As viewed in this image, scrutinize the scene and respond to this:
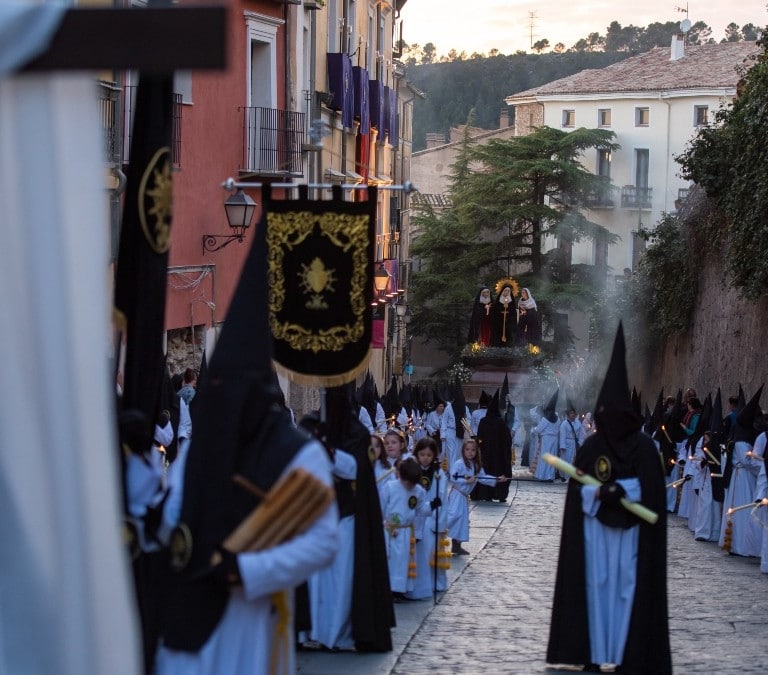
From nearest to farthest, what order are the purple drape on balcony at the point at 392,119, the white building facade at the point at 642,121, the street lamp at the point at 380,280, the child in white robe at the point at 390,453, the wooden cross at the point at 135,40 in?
the wooden cross at the point at 135,40 < the child in white robe at the point at 390,453 < the street lamp at the point at 380,280 < the purple drape on balcony at the point at 392,119 < the white building facade at the point at 642,121

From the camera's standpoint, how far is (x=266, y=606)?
5809 mm

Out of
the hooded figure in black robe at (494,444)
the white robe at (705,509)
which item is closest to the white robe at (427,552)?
the white robe at (705,509)

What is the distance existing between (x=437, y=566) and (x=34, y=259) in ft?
36.3

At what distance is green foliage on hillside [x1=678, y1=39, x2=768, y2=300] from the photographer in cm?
2536

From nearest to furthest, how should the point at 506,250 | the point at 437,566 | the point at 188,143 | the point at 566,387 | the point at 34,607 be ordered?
the point at 34,607 → the point at 437,566 → the point at 188,143 → the point at 566,387 → the point at 506,250

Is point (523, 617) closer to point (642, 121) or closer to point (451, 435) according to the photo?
point (451, 435)

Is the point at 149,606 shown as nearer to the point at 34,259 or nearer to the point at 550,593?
the point at 34,259

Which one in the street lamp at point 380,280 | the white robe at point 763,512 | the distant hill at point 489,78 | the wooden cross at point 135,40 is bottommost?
the white robe at point 763,512

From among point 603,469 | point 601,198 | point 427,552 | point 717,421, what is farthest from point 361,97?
point 601,198

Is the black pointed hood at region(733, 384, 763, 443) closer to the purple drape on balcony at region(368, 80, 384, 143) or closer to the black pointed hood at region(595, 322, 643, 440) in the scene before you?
the black pointed hood at region(595, 322, 643, 440)

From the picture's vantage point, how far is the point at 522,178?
186 feet

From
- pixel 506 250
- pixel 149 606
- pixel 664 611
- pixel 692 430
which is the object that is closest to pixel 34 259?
pixel 149 606

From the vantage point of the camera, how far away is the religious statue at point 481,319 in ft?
156

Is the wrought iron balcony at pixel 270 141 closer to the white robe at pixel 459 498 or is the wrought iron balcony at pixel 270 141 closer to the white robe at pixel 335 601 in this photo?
the white robe at pixel 459 498
